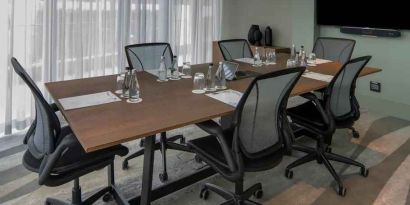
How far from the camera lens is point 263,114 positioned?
1.90 m

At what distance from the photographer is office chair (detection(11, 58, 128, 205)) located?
1.68 m

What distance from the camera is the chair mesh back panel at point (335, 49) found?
375cm

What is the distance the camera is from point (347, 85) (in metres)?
2.54

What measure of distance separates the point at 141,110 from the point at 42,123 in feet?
1.74

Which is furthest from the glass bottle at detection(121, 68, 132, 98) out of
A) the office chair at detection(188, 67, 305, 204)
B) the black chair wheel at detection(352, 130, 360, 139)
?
the black chair wheel at detection(352, 130, 360, 139)

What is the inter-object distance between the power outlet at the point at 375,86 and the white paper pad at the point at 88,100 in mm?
3769

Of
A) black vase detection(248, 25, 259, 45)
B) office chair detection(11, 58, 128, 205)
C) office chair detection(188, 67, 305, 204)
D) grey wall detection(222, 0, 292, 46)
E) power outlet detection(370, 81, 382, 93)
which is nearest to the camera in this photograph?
office chair detection(11, 58, 128, 205)

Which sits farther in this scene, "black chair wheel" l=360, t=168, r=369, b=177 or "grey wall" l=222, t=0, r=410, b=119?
"grey wall" l=222, t=0, r=410, b=119

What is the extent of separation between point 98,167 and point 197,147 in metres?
0.59

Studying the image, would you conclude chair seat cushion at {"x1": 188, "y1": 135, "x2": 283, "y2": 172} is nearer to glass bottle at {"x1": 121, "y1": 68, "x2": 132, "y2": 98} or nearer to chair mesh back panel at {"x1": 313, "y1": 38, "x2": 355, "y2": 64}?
glass bottle at {"x1": 121, "y1": 68, "x2": 132, "y2": 98}

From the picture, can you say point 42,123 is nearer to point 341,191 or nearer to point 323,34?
point 341,191

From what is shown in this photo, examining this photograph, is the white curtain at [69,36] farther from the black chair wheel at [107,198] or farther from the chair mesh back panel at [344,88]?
the chair mesh back panel at [344,88]

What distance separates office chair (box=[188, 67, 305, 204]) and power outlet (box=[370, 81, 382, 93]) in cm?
308

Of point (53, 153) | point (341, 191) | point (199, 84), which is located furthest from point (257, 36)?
point (53, 153)
